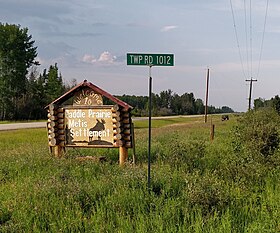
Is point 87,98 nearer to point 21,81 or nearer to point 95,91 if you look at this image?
point 95,91

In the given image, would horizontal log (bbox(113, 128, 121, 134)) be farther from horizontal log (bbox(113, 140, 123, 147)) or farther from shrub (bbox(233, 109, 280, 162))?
shrub (bbox(233, 109, 280, 162))

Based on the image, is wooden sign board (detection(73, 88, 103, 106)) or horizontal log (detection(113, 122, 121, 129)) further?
wooden sign board (detection(73, 88, 103, 106))

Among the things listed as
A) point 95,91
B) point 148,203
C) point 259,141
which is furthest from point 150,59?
point 259,141

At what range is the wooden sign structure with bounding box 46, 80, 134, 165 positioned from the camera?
11.5 metres

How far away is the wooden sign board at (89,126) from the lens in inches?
464

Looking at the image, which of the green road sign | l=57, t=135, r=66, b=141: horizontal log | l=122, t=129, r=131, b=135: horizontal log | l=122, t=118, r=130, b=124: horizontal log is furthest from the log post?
the green road sign

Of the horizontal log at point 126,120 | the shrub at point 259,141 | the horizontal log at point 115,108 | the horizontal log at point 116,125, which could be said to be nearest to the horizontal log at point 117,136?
the horizontal log at point 116,125

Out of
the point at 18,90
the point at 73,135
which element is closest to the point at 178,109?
the point at 18,90

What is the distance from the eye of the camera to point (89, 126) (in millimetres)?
12016

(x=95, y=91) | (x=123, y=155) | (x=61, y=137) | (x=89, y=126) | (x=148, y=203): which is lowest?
(x=148, y=203)

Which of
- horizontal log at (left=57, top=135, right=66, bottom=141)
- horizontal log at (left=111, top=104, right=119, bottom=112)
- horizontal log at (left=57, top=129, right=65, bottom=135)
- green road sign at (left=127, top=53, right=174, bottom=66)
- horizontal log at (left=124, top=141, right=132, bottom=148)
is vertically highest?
green road sign at (left=127, top=53, right=174, bottom=66)

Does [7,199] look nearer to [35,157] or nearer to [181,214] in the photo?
[181,214]

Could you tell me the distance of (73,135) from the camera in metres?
12.2

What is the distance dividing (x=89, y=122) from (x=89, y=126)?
0.13 m
